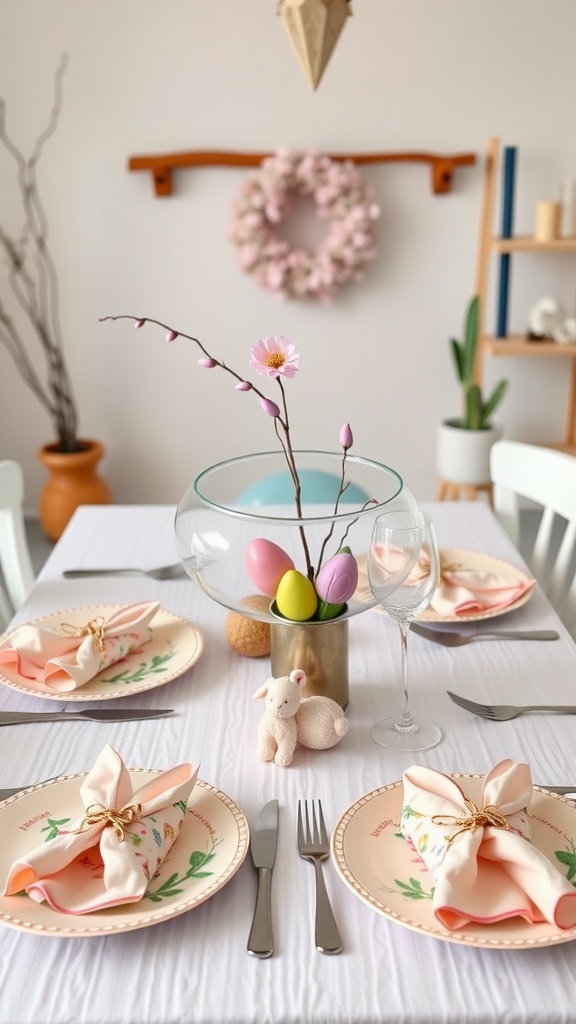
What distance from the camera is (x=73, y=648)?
4.45 ft

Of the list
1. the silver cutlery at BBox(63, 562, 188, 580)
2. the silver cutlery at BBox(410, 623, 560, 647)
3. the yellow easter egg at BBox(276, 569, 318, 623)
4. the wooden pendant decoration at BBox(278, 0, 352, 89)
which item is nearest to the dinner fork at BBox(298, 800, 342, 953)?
the yellow easter egg at BBox(276, 569, 318, 623)

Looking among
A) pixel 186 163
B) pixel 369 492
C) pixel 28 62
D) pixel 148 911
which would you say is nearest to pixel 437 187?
pixel 186 163

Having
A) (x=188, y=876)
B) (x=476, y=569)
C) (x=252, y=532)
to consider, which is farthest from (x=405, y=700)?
(x=476, y=569)

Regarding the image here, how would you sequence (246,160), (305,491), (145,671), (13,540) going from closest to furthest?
1. (145,671)
2. (13,540)
3. (305,491)
4. (246,160)

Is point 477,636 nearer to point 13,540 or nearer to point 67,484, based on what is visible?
point 13,540

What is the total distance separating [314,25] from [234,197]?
218 cm

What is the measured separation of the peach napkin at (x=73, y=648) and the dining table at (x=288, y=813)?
33mm

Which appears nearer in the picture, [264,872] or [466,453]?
[264,872]

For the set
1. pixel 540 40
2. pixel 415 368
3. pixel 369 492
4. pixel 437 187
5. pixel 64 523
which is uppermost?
pixel 540 40

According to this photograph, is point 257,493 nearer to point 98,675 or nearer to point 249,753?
point 98,675

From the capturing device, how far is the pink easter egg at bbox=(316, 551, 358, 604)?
117 cm

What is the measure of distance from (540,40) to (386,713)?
117 inches

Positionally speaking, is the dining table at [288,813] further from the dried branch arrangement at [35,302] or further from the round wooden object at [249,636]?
the dried branch arrangement at [35,302]

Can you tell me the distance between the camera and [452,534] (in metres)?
1.83
